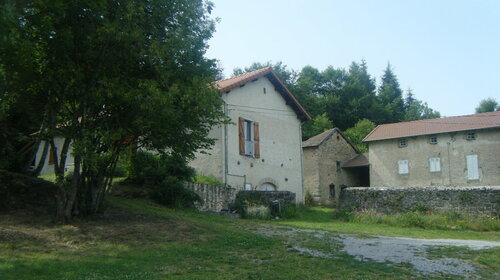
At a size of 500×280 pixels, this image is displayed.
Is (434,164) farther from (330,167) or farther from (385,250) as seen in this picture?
(385,250)

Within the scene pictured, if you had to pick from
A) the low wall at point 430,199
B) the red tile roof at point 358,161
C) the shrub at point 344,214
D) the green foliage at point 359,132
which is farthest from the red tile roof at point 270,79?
the green foliage at point 359,132

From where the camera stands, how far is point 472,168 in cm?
2895

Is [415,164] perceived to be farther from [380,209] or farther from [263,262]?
[263,262]

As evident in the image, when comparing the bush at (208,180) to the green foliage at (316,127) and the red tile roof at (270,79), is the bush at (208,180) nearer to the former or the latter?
the red tile roof at (270,79)

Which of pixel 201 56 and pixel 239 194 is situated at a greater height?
pixel 201 56

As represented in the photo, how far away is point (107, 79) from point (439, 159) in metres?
25.4

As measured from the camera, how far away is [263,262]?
8750 millimetres

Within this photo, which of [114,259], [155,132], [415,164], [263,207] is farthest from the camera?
[415,164]

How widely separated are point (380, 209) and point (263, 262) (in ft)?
46.6

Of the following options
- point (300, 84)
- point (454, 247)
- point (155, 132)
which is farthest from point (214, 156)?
point (300, 84)

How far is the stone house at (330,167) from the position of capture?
104 ft

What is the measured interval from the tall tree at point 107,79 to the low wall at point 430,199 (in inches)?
505

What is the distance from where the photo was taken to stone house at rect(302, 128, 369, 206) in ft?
104

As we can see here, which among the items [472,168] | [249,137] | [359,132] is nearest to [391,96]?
[359,132]
